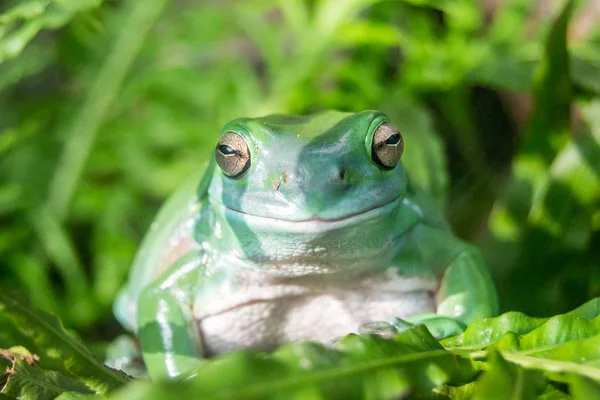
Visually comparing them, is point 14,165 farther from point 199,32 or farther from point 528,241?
point 528,241

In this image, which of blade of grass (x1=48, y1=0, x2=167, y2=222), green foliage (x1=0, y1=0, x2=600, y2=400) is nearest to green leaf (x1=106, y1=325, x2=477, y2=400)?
green foliage (x1=0, y1=0, x2=600, y2=400)

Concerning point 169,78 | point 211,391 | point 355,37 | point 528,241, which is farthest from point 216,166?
point 169,78

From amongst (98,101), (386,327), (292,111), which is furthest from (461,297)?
(98,101)

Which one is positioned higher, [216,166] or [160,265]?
[216,166]

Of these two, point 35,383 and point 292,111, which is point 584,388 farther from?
point 292,111

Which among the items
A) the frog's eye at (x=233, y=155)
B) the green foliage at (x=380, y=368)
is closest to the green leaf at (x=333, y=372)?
the green foliage at (x=380, y=368)

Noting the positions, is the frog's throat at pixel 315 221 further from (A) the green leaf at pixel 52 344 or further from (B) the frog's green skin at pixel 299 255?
(A) the green leaf at pixel 52 344

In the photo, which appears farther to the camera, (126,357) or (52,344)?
(126,357)
